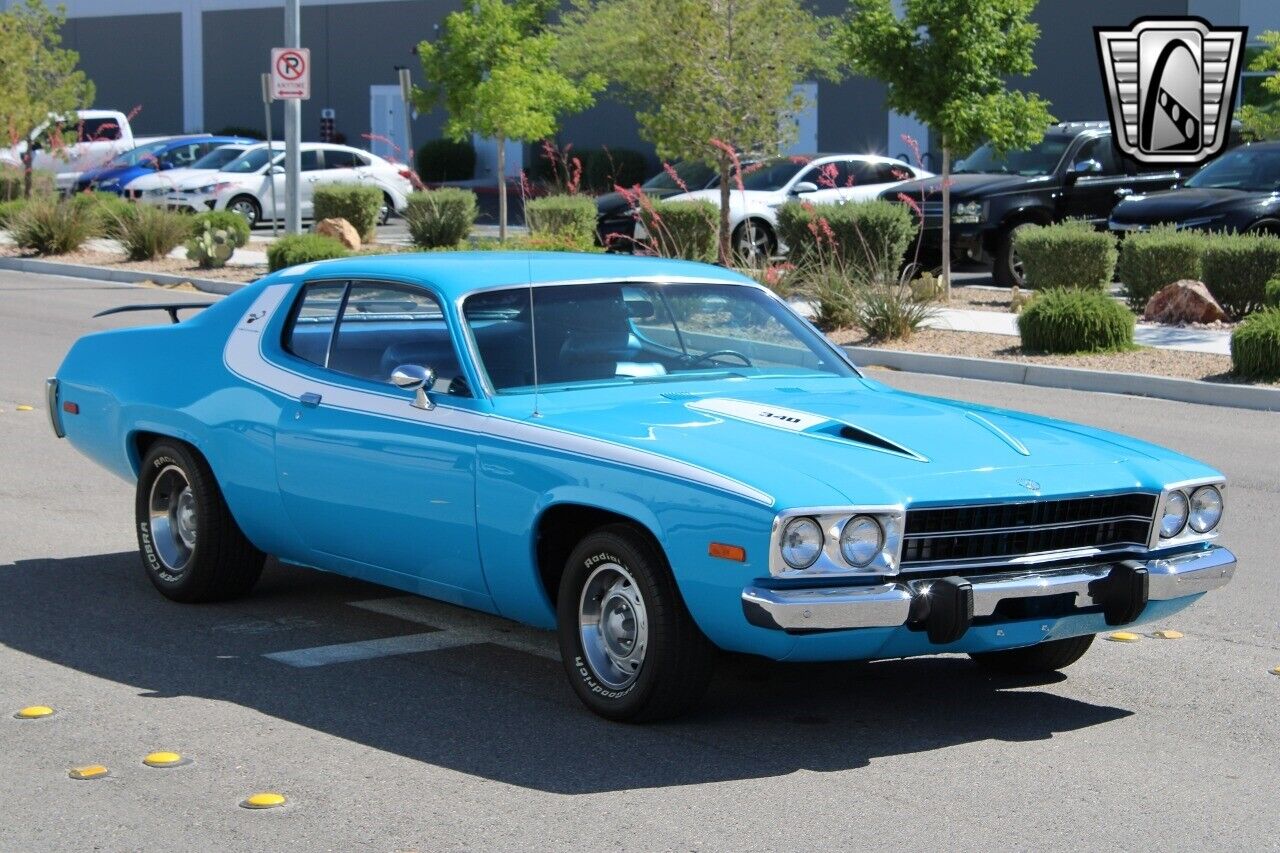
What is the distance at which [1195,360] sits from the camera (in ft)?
53.9

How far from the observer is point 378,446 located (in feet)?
21.5

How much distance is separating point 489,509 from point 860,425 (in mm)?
1217

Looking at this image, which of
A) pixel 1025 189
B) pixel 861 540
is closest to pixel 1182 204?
pixel 1025 189

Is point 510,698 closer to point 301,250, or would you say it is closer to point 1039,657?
point 1039,657

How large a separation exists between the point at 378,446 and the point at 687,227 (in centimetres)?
1679

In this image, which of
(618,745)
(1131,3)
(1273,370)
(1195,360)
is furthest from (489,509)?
(1131,3)

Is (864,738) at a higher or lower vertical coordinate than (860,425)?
lower

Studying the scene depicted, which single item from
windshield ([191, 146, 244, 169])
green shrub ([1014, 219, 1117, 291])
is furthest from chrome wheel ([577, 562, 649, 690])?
windshield ([191, 146, 244, 169])

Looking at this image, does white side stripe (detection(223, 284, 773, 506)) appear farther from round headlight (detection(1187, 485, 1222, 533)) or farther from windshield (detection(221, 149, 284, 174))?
windshield (detection(221, 149, 284, 174))

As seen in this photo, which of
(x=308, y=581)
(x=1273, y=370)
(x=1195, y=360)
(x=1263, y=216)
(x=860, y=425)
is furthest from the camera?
(x=1263, y=216)

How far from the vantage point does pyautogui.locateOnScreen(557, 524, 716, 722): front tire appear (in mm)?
5613

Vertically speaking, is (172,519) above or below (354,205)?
below

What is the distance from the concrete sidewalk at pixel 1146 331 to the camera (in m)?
17.5

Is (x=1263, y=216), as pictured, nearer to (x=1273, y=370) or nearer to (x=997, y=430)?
(x=1273, y=370)
